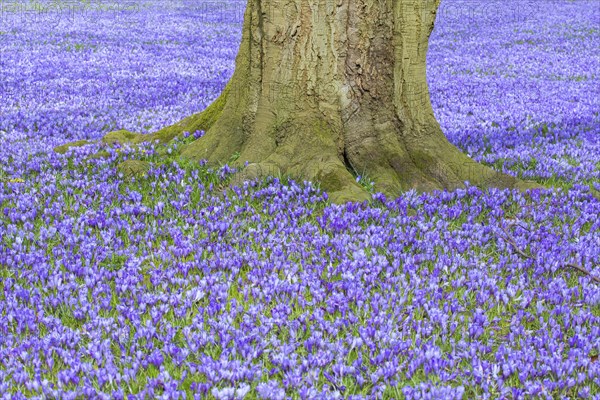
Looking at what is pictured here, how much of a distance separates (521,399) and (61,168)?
4836mm

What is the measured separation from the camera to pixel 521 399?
3.15 meters

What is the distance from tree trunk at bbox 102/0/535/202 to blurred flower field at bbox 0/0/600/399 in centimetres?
33

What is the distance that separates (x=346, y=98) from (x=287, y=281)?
7.71 ft

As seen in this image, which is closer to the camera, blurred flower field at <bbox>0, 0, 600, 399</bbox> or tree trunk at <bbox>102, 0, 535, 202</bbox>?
blurred flower field at <bbox>0, 0, 600, 399</bbox>

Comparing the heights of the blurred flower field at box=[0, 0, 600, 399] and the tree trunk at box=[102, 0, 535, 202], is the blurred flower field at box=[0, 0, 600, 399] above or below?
below

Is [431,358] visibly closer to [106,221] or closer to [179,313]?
[179,313]

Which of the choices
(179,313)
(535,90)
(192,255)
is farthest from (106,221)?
(535,90)

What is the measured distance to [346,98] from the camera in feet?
19.9

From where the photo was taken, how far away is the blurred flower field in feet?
10.8

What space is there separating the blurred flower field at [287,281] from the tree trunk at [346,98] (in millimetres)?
331

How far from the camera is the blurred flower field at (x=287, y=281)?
3.30 m

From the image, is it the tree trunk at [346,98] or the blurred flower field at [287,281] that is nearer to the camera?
the blurred flower field at [287,281]

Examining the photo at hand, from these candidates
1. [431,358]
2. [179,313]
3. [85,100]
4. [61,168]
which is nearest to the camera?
[431,358]

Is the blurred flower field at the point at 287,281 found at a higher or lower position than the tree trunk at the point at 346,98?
lower
